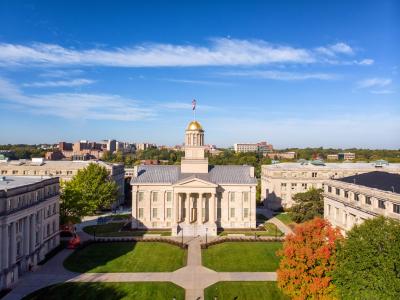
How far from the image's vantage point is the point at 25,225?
160ft

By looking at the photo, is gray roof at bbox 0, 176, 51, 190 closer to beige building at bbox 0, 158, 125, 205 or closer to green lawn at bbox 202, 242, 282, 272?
green lawn at bbox 202, 242, 282, 272

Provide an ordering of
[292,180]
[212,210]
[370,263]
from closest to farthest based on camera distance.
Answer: [370,263] < [212,210] < [292,180]

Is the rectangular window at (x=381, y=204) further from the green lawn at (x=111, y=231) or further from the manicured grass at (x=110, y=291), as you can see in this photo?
the green lawn at (x=111, y=231)

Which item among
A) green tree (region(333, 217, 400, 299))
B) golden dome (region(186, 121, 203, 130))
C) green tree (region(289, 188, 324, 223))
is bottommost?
green tree (region(289, 188, 324, 223))

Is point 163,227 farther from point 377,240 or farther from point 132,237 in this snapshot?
point 377,240

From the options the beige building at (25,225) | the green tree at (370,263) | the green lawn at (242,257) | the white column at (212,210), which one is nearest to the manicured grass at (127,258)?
the green lawn at (242,257)

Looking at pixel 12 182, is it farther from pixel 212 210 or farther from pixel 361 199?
pixel 361 199

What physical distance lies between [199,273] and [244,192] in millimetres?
31043

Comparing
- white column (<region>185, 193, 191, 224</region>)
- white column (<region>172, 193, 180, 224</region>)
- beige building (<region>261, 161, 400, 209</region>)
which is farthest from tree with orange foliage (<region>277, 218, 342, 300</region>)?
beige building (<region>261, 161, 400, 209</region>)

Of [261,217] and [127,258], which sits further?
[261,217]

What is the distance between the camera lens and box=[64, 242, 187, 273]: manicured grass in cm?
5162

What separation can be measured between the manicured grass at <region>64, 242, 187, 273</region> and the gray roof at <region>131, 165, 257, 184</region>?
17622mm

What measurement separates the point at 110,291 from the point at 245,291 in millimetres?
16492

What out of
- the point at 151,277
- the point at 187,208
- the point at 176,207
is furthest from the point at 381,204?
the point at 176,207
